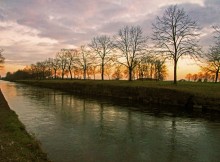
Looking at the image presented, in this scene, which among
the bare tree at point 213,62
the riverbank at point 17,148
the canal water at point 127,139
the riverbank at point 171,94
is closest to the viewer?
the riverbank at point 17,148

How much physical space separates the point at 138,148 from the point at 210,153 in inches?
141

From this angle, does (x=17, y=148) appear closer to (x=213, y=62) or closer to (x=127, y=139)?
(x=127, y=139)

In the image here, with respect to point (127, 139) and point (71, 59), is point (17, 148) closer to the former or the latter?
point (127, 139)

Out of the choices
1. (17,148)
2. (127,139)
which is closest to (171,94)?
(127,139)

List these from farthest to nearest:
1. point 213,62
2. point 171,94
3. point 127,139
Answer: point 213,62
point 171,94
point 127,139

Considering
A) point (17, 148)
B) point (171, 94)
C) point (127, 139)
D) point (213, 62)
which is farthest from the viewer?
point (213, 62)

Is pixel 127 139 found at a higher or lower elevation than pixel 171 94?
lower

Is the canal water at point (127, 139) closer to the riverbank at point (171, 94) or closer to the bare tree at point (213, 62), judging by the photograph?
the riverbank at point (171, 94)

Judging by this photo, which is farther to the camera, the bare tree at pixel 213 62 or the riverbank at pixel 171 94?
the bare tree at pixel 213 62

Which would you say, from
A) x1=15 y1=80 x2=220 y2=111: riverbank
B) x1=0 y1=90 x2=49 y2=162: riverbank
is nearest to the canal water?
x1=0 y1=90 x2=49 y2=162: riverbank

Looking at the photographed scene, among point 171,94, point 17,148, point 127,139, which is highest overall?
point 171,94

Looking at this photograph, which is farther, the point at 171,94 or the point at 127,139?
the point at 171,94

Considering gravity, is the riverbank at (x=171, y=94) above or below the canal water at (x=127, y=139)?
above

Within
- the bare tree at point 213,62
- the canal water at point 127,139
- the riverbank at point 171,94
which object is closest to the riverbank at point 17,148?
the canal water at point 127,139
